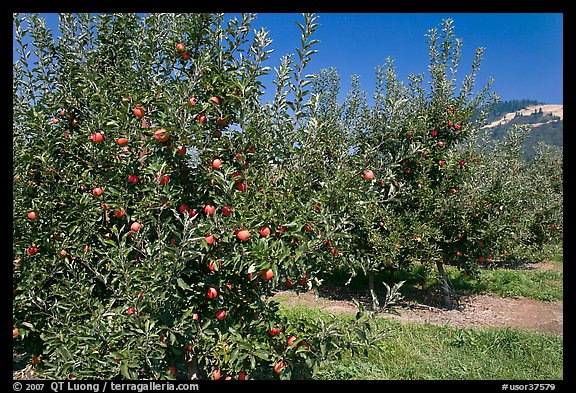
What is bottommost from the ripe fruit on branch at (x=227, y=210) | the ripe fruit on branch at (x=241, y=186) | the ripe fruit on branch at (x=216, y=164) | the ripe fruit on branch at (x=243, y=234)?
the ripe fruit on branch at (x=243, y=234)

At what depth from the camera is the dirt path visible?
7801 mm

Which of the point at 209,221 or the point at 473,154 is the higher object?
the point at 473,154

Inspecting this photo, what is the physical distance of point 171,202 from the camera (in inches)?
102

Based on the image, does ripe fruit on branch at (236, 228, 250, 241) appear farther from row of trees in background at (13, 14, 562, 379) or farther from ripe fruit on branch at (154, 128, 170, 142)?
ripe fruit on branch at (154, 128, 170, 142)

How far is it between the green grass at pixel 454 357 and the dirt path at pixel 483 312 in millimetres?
963

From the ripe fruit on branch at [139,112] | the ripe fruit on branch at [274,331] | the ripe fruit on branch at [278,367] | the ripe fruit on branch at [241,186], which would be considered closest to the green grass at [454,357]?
the ripe fruit on branch at [274,331]

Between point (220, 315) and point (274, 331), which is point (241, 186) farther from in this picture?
point (274, 331)

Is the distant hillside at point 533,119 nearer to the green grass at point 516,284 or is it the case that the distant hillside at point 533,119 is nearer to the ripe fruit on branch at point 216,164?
the green grass at point 516,284

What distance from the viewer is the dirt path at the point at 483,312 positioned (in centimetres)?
780

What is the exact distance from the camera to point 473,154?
9.95 metres

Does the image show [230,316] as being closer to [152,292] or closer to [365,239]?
[152,292]
